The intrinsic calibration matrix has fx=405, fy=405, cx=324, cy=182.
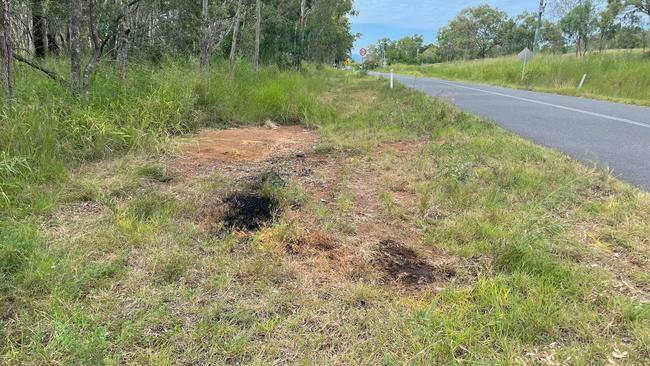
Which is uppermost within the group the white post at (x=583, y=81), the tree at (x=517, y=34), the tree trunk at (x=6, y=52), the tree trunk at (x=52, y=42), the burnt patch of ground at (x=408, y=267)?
the tree at (x=517, y=34)

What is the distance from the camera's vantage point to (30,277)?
6.78 ft

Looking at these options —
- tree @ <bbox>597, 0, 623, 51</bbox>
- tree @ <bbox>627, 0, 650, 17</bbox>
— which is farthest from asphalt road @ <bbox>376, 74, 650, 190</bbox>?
tree @ <bbox>597, 0, 623, 51</bbox>

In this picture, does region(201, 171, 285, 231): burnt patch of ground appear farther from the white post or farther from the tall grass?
the white post

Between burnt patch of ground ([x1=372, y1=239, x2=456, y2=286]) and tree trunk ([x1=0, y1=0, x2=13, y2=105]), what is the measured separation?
12.9 feet

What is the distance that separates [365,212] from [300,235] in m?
0.74

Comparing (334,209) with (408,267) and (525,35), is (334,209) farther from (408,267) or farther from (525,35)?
(525,35)

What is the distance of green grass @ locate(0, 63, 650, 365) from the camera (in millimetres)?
1771

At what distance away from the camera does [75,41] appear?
4.80 meters

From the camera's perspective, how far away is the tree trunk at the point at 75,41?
4691 mm

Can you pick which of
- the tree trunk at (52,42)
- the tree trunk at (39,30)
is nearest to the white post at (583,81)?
the tree trunk at (39,30)


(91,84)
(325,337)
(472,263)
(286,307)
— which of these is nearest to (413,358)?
(325,337)

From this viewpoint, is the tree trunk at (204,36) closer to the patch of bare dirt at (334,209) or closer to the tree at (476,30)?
the patch of bare dirt at (334,209)

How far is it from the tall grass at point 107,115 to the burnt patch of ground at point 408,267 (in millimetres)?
2444

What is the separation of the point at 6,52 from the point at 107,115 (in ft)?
3.50
